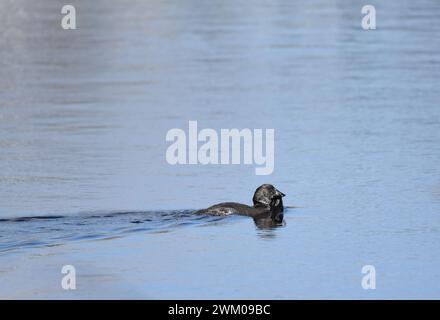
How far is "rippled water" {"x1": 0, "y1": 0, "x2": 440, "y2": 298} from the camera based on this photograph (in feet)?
47.8

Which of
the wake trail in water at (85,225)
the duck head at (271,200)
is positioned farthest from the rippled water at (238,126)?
the duck head at (271,200)

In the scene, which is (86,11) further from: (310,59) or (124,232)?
(124,232)

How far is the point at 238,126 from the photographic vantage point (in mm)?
21047

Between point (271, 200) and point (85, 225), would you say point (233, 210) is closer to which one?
point (271, 200)

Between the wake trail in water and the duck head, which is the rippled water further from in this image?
the duck head

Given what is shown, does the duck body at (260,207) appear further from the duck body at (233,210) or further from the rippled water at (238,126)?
the rippled water at (238,126)

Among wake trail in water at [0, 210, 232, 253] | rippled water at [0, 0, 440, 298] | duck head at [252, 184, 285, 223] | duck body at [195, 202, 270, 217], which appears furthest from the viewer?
duck head at [252, 184, 285, 223]

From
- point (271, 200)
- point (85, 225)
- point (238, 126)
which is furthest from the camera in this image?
point (238, 126)

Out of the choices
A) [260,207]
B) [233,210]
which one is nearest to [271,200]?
[260,207]

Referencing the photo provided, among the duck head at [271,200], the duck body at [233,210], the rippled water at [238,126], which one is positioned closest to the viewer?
the rippled water at [238,126]

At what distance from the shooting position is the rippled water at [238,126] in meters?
14.6

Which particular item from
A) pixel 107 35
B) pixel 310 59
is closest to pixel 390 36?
pixel 310 59

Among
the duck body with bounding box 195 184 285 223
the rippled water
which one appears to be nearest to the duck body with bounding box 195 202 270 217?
the duck body with bounding box 195 184 285 223
